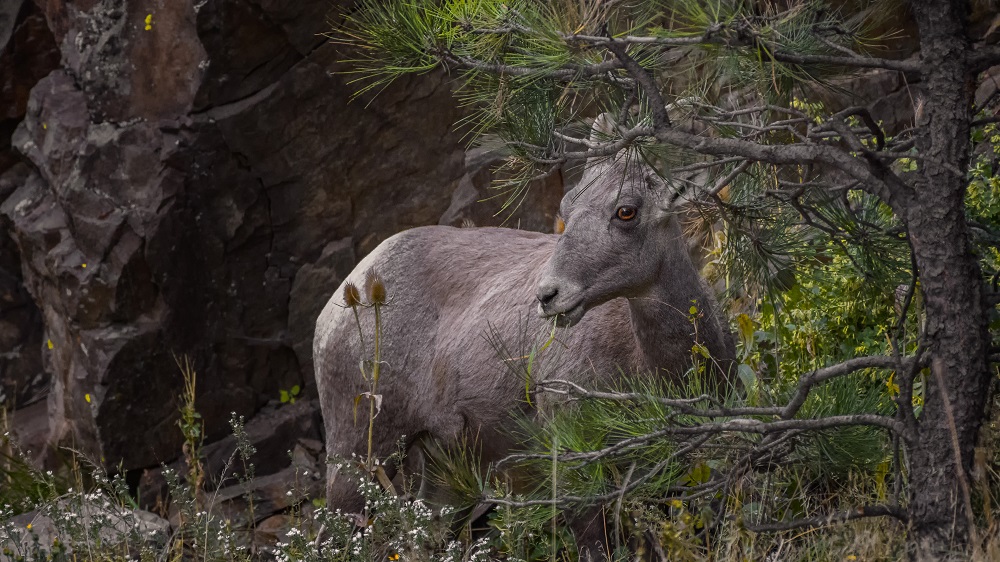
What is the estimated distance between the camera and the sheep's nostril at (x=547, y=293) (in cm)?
390

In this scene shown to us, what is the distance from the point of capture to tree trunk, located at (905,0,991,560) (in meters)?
2.78

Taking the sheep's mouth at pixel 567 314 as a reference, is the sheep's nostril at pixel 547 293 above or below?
above

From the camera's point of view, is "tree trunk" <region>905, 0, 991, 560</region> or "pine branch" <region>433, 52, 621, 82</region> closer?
"tree trunk" <region>905, 0, 991, 560</region>

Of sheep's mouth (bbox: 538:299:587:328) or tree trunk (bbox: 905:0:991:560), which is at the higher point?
tree trunk (bbox: 905:0:991:560)

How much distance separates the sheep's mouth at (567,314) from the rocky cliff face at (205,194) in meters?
3.11

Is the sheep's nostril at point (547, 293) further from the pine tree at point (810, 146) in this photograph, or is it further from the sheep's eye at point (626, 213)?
the pine tree at point (810, 146)

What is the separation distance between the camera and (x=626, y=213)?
4035mm

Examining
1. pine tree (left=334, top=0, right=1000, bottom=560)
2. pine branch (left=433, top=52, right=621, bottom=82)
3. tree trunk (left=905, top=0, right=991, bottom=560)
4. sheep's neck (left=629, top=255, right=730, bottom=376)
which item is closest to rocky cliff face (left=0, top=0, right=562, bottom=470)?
sheep's neck (left=629, top=255, right=730, bottom=376)

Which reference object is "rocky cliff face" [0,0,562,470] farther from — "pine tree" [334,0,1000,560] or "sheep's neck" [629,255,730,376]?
"pine tree" [334,0,1000,560]

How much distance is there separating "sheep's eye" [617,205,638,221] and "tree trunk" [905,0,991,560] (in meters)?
1.36

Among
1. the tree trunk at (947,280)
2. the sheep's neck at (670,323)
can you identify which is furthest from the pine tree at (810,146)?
the sheep's neck at (670,323)

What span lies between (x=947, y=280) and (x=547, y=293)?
1531 millimetres

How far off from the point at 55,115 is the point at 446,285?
3724 mm

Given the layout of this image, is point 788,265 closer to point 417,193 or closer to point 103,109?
point 417,193
